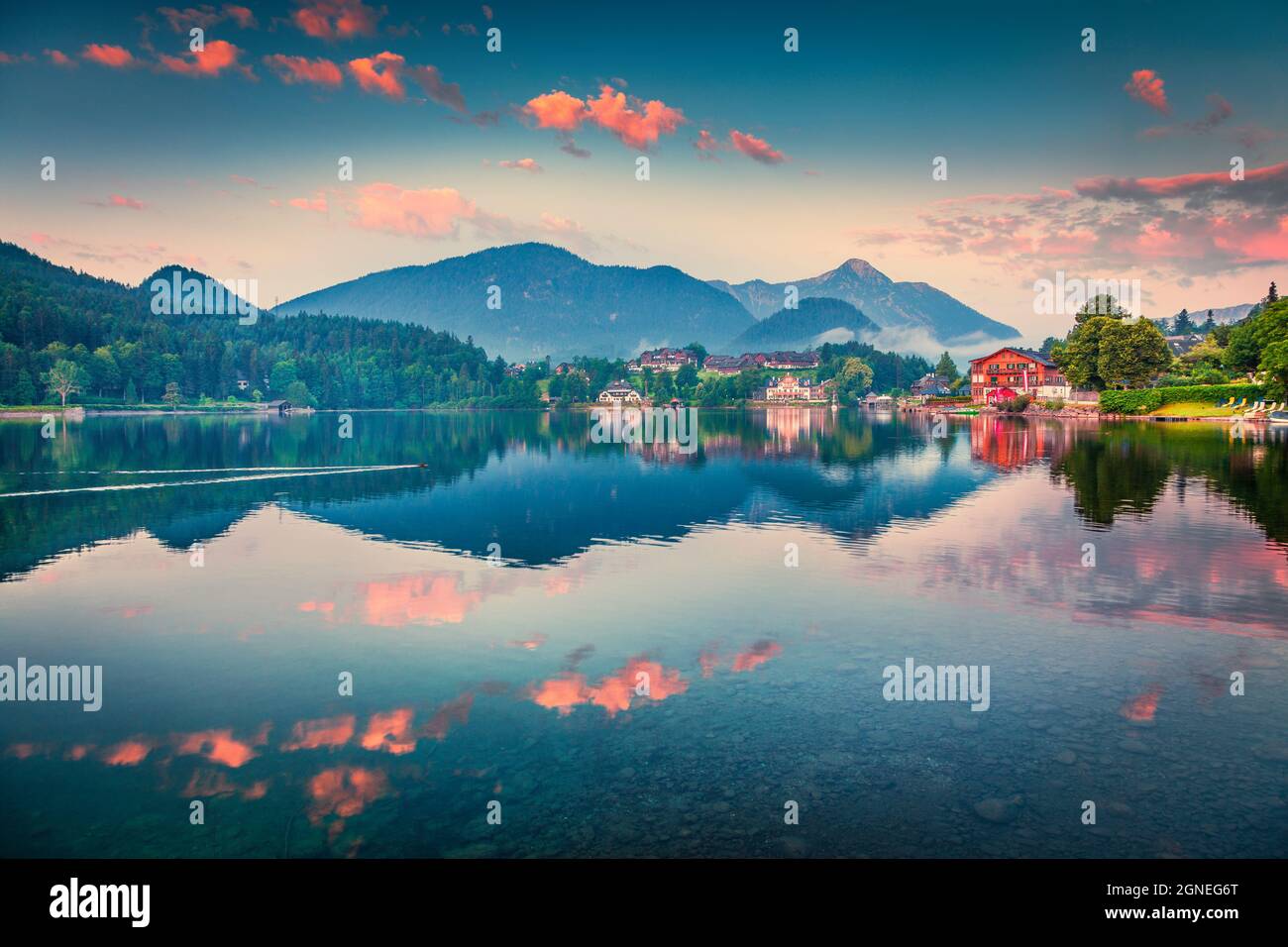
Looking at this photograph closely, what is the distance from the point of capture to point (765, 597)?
1061 inches

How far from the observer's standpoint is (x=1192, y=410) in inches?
5089

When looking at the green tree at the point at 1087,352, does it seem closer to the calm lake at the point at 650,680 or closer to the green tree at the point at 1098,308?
the green tree at the point at 1098,308

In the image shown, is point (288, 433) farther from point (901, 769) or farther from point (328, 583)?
point (901, 769)

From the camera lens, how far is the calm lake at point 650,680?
41.9 ft

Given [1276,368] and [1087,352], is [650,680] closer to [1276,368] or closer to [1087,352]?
[1276,368]

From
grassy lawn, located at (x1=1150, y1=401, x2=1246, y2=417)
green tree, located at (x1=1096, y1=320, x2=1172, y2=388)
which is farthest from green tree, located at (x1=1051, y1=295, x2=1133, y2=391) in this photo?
grassy lawn, located at (x1=1150, y1=401, x2=1246, y2=417)

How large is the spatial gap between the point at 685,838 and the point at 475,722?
6145mm

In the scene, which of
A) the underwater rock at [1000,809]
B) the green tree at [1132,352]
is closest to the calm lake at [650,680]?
the underwater rock at [1000,809]

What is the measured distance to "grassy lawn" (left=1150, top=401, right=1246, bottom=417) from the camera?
124625 millimetres

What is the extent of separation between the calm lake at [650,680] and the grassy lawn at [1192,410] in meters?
97.0

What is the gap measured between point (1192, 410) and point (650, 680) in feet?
469
